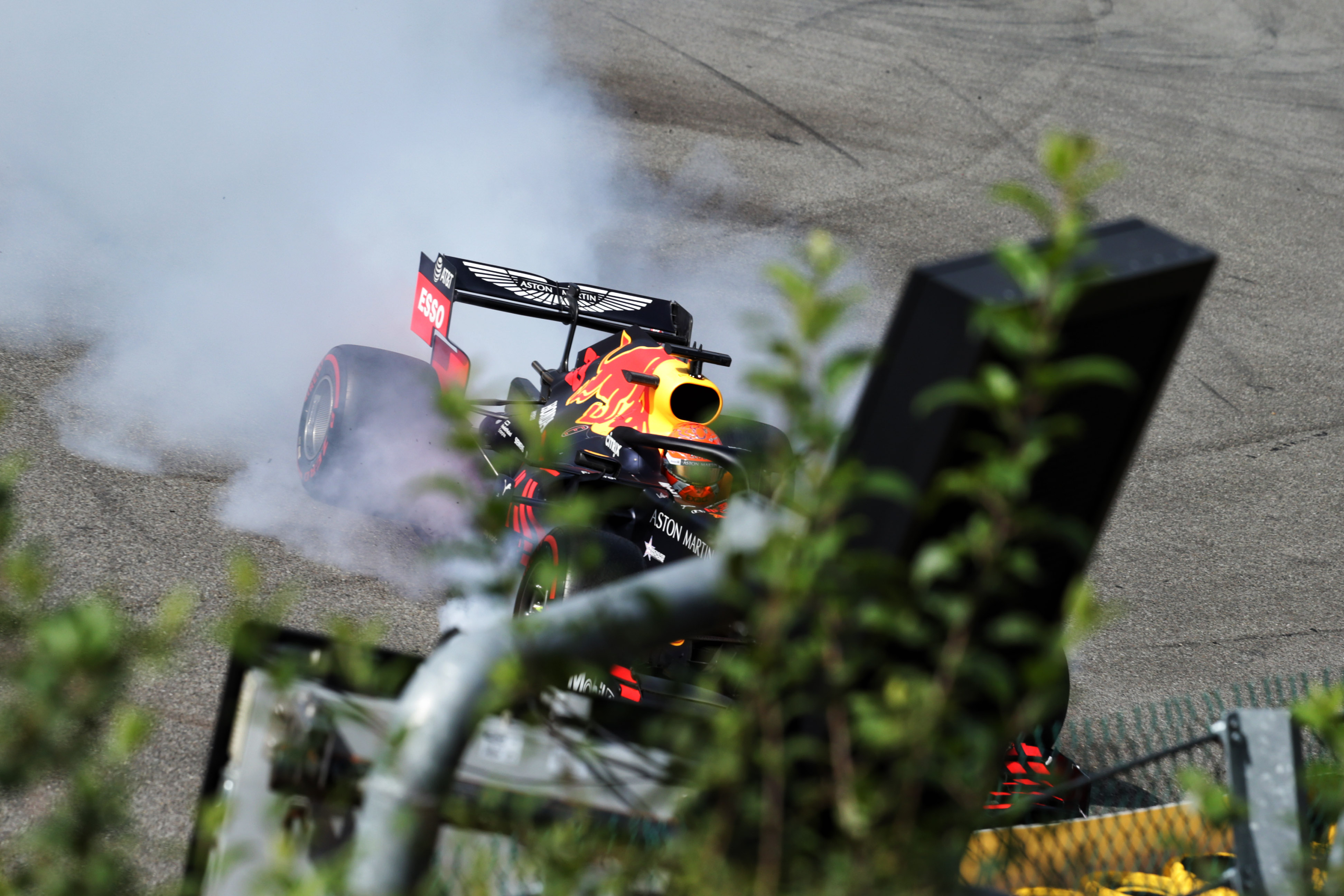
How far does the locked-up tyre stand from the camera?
601cm

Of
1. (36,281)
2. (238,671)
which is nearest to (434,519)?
(36,281)

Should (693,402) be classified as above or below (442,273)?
below

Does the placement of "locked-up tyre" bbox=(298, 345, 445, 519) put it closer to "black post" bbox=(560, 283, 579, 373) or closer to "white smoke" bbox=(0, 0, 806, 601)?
"white smoke" bbox=(0, 0, 806, 601)

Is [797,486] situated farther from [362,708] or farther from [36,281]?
[36,281]

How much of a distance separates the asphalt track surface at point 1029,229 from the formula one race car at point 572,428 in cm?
54

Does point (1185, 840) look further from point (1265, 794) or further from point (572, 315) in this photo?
point (572, 315)

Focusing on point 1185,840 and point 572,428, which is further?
point 572,428

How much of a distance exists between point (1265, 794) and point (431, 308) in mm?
5005

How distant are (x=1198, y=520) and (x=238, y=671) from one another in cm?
697

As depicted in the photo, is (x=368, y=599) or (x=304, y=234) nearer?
(x=368, y=599)

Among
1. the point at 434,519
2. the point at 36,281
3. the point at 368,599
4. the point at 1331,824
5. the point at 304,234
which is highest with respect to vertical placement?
the point at 304,234

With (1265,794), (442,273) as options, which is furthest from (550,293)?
(1265,794)

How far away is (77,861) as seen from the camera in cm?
120

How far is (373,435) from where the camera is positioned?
6.03m
